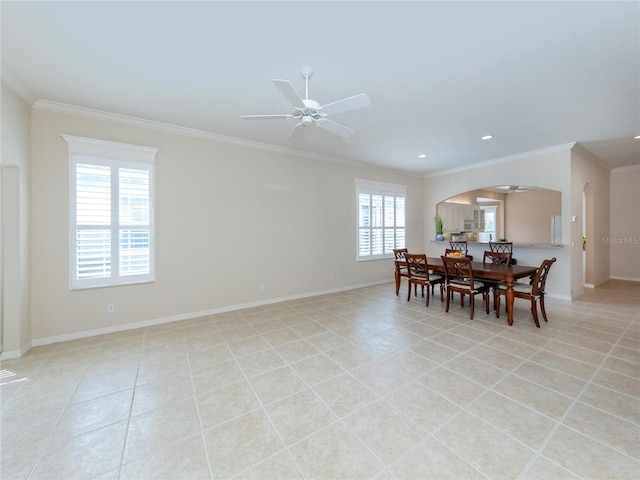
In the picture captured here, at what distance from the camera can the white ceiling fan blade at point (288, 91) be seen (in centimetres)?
200

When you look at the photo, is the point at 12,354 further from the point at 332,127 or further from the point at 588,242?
the point at 588,242

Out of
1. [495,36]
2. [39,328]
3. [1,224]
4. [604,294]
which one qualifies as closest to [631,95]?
[495,36]

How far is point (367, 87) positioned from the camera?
9.31 ft

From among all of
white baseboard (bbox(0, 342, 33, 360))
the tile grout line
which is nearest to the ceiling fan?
the tile grout line

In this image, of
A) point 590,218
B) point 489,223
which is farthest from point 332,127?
point 489,223

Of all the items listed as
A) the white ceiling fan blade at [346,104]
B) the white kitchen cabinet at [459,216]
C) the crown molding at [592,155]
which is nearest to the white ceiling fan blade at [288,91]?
the white ceiling fan blade at [346,104]

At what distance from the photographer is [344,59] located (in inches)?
93.5

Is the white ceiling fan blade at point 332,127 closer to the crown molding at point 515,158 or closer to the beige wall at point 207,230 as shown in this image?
the beige wall at point 207,230

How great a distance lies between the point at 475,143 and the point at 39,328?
706cm

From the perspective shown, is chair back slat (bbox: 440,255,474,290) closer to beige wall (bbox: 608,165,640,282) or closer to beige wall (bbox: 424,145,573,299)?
beige wall (bbox: 424,145,573,299)

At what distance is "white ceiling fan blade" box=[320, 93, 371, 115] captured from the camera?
2229 mm

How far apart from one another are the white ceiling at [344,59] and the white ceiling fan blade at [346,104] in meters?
A: 0.43

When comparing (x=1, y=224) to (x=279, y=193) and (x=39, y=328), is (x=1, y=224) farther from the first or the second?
(x=279, y=193)

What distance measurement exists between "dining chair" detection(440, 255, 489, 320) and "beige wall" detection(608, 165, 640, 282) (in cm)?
498
